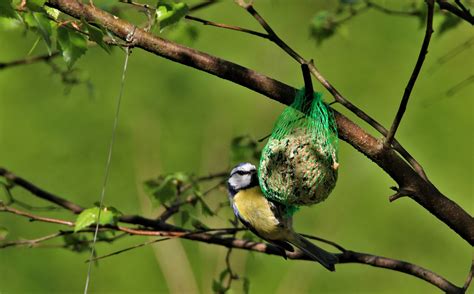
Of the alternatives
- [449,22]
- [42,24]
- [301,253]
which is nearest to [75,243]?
[301,253]

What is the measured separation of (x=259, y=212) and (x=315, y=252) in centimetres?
32

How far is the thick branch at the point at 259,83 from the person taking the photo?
1775 millimetres

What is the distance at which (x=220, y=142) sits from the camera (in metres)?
4.19

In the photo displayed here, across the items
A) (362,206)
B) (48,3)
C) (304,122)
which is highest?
(362,206)

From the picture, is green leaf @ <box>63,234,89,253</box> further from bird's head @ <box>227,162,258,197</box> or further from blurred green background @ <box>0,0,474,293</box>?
blurred green background @ <box>0,0,474,293</box>

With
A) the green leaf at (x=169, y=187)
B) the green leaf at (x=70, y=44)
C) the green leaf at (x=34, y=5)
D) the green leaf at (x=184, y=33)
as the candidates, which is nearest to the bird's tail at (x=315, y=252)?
the green leaf at (x=169, y=187)

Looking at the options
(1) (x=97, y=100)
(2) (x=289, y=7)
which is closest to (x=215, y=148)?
(1) (x=97, y=100)

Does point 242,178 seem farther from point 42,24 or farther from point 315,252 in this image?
point 42,24

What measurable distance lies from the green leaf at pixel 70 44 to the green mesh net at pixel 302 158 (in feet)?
2.04

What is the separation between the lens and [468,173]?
445 cm

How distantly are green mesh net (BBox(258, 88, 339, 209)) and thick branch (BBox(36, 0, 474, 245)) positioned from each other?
23 cm

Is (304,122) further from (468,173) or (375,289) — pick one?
(468,173)

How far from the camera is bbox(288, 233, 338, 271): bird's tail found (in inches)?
90.5

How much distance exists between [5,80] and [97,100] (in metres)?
0.58
